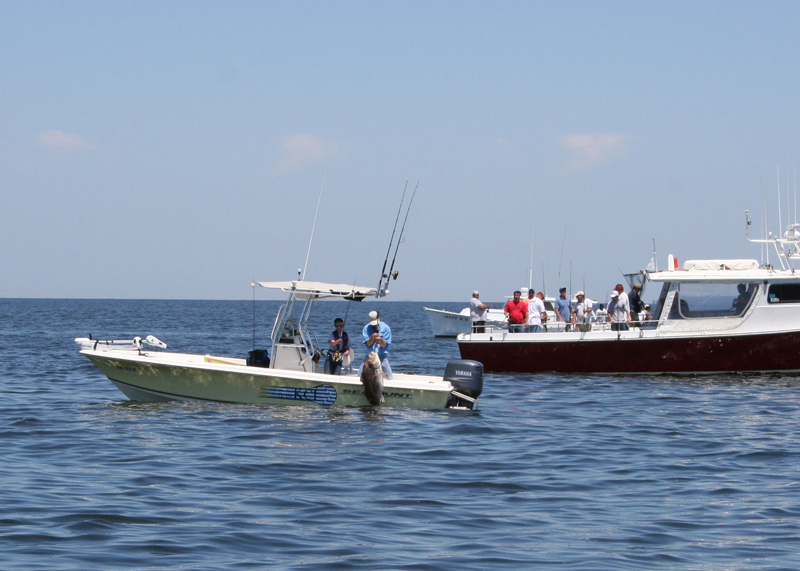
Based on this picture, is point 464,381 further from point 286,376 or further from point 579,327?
point 579,327

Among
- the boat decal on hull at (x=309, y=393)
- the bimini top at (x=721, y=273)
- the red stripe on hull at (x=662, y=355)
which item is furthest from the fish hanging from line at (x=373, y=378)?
the bimini top at (x=721, y=273)

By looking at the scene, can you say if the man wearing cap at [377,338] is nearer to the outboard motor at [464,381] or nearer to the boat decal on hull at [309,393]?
the boat decal on hull at [309,393]

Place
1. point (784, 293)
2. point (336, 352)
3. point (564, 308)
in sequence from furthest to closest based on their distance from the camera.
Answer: point (564, 308) → point (784, 293) → point (336, 352)

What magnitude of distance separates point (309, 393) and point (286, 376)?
1.55ft

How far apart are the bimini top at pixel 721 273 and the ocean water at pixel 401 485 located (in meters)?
4.48

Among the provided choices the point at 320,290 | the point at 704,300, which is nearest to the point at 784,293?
the point at 704,300

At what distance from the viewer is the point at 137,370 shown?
16188mm

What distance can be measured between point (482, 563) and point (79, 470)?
5.63m

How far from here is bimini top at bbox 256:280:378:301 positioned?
Result: 50.9 ft

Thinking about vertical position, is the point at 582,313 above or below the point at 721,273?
below

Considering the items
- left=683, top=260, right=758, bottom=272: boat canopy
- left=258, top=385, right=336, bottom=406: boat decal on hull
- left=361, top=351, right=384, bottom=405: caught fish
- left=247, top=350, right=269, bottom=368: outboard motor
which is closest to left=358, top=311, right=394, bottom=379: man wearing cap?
left=361, top=351, right=384, bottom=405: caught fish

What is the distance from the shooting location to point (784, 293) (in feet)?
72.1

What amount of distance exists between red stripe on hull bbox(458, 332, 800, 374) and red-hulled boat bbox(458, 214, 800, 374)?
0.08 ft

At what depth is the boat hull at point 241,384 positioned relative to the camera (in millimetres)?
15539
